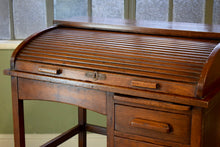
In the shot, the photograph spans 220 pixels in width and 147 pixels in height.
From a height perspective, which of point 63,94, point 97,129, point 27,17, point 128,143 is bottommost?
point 97,129

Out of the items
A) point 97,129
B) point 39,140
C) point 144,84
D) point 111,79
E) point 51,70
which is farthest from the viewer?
point 39,140

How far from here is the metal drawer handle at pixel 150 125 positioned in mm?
2145

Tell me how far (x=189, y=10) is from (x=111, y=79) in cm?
171

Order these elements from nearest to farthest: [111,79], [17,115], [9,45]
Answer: [111,79]
[17,115]
[9,45]

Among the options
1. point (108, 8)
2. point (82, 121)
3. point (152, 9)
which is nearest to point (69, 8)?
point (108, 8)

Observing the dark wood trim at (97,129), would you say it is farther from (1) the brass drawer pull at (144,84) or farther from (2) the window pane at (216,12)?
(2) the window pane at (216,12)

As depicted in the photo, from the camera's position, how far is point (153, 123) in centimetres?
219

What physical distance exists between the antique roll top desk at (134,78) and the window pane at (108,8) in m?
1.07

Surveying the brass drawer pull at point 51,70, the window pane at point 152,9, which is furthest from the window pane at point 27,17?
the brass drawer pull at point 51,70

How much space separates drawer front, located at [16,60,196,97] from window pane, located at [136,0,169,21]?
1.56m

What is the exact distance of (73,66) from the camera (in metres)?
2.42

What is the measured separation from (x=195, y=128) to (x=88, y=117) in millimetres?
2001

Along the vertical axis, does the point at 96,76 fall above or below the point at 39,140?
above

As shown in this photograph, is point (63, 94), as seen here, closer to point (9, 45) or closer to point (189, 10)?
point (9, 45)
